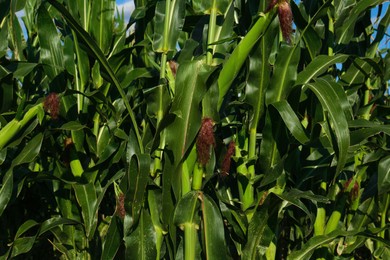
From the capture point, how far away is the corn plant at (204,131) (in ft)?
7.47

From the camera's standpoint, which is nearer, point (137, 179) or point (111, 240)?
point (137, 179)

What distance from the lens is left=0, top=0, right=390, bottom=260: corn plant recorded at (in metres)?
2.28

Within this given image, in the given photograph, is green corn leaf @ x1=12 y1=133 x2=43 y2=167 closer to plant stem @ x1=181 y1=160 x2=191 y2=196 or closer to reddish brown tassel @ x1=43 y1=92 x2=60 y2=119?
reddish brown tassel @ x1=43 y1=92 x2=60 y2=119

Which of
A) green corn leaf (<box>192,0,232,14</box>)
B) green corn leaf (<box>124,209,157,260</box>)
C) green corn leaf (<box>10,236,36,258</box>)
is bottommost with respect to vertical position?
green corn leaf (<box>10,236,36,258</box>)

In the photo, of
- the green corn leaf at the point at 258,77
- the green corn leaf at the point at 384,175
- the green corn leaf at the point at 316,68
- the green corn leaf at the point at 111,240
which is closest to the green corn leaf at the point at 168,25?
the green corn leaf at the point at 258,77

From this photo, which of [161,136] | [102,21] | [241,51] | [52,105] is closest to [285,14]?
[241,51]

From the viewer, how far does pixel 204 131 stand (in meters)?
2.22

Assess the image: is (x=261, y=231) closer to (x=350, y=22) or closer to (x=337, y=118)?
(x=337, y=118)

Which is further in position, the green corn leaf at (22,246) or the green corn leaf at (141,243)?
the green corn leaf at (22,246)

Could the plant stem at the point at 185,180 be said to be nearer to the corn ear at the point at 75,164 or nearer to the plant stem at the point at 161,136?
the plant stem at the point at 161,136

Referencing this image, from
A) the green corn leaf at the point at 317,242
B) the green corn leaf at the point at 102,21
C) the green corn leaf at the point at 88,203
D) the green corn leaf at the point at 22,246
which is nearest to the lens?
the green corn leaf at the point at 317,242

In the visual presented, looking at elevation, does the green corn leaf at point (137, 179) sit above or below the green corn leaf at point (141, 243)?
above

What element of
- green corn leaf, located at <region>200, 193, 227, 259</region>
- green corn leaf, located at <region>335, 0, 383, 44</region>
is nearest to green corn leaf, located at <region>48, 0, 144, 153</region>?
green corn leaf, located at <region>200, 193, 227, 259</region>

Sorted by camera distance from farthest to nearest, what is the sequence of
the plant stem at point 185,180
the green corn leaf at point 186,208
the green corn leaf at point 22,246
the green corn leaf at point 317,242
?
the green corn leaf at point 22,246, the green corn leaf at point 317,242, the plant stem at point 185,180, the green corn leaf at point 186,208
